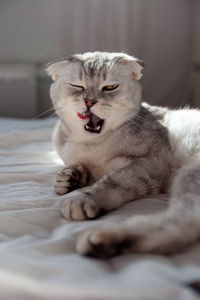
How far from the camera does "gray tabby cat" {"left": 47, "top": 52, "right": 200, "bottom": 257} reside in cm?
121

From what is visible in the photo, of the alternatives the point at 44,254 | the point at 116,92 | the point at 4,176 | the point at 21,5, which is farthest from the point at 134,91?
the point at 21,5

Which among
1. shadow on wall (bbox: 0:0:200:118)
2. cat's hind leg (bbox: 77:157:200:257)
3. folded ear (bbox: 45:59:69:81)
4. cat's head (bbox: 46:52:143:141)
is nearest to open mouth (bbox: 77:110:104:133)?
cat's head (bbox: 46:52:143:141)

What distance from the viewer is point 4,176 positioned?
4.75 ft

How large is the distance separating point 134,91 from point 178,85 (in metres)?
2.07

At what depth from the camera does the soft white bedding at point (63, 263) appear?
2.04 feet

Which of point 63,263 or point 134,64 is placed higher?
point 134,64

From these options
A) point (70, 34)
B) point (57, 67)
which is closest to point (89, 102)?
point (57, 67)

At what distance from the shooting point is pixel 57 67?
1513 mm

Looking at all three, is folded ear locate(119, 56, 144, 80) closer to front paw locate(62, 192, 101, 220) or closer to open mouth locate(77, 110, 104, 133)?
open mouth locate(77, 110, 104, 133)

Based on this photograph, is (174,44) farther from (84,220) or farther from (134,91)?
(84,220)

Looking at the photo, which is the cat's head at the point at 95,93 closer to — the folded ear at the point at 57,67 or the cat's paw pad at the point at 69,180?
the folded ear at the point at 57,67

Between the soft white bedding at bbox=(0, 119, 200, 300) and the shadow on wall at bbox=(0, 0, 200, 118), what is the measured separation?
190 cm

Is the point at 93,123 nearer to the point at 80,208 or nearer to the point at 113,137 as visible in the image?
the point at 113,137

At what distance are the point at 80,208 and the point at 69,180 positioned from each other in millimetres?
286
